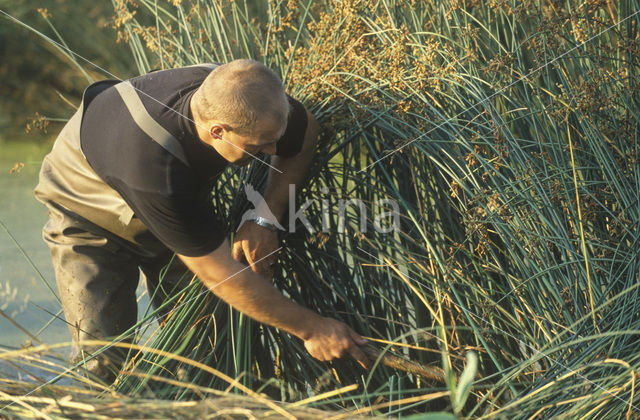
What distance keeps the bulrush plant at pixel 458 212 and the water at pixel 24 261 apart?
58 cm

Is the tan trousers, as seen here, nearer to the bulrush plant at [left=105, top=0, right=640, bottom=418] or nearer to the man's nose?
the bulrush plant at [left=105, top=0, right=640, bottom=418]

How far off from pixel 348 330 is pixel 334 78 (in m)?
0.61

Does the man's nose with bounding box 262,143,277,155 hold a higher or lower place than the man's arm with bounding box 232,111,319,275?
higher

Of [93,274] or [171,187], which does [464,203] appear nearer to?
[171,187]

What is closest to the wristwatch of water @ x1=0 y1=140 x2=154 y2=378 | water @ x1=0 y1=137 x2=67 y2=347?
water @ x1=0 y1=140 x2=154 y2=378

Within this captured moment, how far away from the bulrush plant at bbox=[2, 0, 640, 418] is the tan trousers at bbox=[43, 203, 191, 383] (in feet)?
0.61

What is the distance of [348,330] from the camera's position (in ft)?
5.28

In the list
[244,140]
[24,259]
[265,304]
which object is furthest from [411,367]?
[24,259]

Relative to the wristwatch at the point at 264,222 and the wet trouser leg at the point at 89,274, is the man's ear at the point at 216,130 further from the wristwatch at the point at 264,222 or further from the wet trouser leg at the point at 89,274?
the wet trouser leg at the point at 89,274

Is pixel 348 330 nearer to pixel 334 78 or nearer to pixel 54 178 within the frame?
pixel 334 78

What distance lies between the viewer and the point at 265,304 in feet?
5.06

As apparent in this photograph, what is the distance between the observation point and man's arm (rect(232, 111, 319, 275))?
1735 mm

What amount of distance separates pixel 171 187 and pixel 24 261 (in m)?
1.73

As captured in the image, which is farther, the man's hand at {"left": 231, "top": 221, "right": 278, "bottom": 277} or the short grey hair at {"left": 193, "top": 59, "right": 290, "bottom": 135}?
the man's hand at {"left": 231, "top": 221, "right": 278, "bottom": 277}
